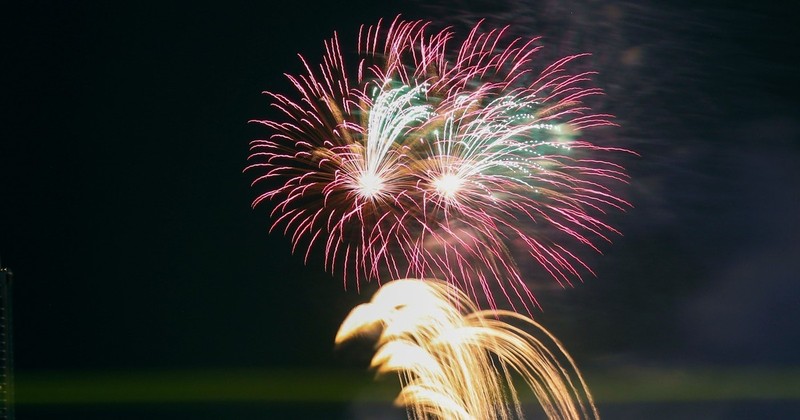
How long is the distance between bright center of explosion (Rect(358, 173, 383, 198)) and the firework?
101 centimetres

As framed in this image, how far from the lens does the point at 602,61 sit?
287 inches

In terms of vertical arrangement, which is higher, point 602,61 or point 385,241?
point 602,61

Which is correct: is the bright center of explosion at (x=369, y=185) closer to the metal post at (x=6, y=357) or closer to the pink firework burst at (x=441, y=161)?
the pink firework burst at (x=441, y=161)

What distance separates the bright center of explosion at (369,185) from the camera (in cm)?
650

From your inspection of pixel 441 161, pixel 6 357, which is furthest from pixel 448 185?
pixel 6 357

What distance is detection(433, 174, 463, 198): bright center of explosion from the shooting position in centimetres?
651

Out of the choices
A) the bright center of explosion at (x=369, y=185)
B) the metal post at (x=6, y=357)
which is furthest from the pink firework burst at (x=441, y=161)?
the metal post at (x=6, y=357)

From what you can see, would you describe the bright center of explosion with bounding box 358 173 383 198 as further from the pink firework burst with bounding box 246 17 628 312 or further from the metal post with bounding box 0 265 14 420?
the metal post with bounding box 0 265 14 420

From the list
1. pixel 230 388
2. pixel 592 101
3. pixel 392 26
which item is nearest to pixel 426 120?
pixel 392 26

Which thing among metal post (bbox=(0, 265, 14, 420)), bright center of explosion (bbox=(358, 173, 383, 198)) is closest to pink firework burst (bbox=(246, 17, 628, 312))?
bright center of explosion (bbox=(358, 173, 383, 198))

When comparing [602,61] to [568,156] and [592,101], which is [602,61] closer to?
[592,101]

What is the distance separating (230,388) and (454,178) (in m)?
3.07

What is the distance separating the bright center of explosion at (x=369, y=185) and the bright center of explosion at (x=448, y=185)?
1.47 ft

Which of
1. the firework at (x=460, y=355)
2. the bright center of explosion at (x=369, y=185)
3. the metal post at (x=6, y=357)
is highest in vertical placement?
the bright center of explosion at (x=369, y=185)
